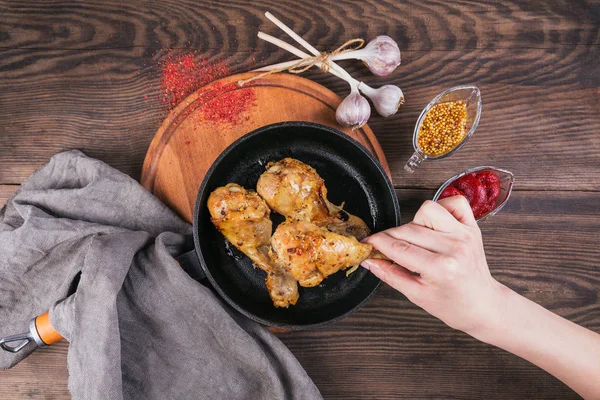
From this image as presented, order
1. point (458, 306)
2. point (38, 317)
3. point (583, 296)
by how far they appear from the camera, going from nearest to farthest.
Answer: point (458, 306), point (38, 317), point (583, 296)

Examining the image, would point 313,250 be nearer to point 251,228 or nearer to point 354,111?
point 251,228

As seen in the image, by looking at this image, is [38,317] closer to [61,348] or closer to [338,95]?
[61,348]

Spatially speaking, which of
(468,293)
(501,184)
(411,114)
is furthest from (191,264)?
(501,184)

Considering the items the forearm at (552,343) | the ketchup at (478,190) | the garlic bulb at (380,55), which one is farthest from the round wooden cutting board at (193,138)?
the forearm at (552,343)

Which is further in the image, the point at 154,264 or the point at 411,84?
the point at 411,84

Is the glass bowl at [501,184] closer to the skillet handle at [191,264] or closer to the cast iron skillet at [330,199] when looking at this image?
the cast iron skillet at [330,199]

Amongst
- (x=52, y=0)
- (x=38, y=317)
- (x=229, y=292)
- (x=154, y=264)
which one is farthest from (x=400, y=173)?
(x=52, y=0)
